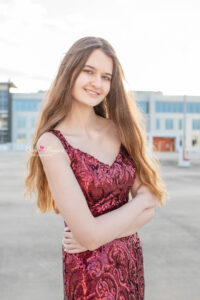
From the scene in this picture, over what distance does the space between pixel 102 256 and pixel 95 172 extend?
0.37 metres

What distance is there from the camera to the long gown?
59.2 inches

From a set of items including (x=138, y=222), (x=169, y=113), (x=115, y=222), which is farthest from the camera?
(x=169, y=113)

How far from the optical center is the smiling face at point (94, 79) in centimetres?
163

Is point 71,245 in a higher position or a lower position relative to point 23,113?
higher

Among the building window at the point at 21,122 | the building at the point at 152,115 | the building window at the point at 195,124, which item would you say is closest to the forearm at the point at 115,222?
the building at the point at 152,115

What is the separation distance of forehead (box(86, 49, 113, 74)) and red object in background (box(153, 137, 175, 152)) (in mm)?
62360

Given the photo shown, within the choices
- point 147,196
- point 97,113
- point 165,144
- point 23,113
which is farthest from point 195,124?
point 147,196

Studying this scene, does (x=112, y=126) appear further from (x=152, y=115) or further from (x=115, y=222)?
(x=152, y=115)

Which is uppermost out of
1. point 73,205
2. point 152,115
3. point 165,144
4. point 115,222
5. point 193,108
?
point 73,205

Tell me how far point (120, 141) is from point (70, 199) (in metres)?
0.51

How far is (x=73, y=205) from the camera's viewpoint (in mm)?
1461

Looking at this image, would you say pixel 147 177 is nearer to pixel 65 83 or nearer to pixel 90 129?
pixel 90 129

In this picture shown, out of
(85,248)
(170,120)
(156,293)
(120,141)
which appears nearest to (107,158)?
(120,141)

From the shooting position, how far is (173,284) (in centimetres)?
385
